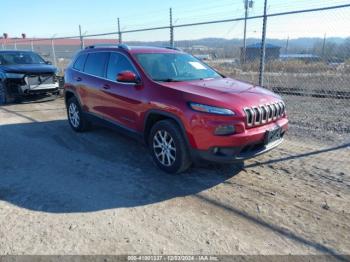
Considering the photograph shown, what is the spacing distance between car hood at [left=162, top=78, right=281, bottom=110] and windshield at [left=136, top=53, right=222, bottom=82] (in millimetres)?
308

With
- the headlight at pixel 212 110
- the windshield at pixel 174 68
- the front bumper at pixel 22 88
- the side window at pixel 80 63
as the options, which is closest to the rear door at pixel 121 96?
the windshield at pixel 174 68

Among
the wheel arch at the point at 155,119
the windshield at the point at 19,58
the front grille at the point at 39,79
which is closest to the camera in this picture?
the wheel arch at the point at 155,119

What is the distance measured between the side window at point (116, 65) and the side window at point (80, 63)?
46.2 inches

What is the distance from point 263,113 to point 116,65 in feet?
8.74

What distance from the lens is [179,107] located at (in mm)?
4176

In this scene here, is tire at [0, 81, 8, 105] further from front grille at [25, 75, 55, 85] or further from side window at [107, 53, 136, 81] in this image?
side window at [107, 53, 136, 81]

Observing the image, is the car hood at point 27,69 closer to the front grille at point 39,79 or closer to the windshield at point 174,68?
the front grille at point 39,79

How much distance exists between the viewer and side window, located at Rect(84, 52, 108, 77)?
5824 mm

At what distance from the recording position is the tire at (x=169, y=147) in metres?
4.29

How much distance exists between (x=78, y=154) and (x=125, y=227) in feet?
8.50

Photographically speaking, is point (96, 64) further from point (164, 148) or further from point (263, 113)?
point (263, 113)

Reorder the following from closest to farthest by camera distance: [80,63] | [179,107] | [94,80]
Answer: [179,107], [94,80], [80,63]

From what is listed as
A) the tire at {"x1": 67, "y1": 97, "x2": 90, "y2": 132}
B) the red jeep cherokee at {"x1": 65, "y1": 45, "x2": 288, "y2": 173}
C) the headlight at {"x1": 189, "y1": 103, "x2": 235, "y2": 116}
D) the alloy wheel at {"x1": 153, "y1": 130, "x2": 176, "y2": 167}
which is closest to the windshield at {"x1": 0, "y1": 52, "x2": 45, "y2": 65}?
the tire at {"x1": 67, "y1": 97, "x2": 90, "y2": 132}

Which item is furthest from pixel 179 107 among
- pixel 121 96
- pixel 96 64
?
pixel 96 64
